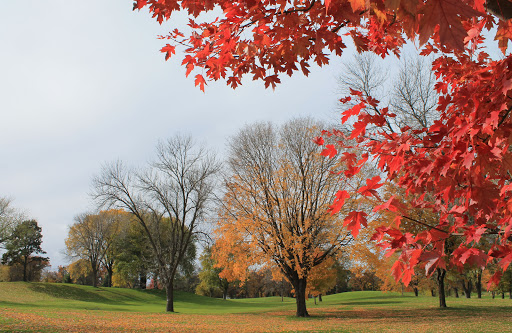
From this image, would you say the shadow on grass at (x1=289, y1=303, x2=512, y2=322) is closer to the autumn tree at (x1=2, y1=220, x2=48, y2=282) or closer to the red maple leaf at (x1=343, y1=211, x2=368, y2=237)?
the red maple leaf at (x1=343, y1=211, x2=368, y2=237)

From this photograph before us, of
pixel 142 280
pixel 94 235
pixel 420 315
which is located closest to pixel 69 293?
pixel 94 235

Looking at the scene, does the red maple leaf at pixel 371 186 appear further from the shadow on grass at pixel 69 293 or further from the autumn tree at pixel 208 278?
the autumn tree at pixel 208 278

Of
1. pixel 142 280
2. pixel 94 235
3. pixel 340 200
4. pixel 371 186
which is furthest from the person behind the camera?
pixel 142 280

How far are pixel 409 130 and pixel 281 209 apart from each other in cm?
1525

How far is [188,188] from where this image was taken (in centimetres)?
2402

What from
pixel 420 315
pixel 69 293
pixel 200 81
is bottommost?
pixel 69 293

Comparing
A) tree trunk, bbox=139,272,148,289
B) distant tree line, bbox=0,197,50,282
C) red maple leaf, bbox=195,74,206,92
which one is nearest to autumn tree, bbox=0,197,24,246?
distant tree line, bbox=0,197,50,282

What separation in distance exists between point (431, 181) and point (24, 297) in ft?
118

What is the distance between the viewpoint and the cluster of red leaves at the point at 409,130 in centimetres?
194

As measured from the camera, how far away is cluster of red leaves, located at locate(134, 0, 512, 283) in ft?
6.35

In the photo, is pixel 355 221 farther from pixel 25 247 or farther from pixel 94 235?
pixel 25 247

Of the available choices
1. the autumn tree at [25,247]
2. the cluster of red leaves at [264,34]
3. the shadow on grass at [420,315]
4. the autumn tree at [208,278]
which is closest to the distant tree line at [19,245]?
the autumn tree at [25,247]

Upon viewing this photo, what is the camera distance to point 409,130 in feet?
8.93

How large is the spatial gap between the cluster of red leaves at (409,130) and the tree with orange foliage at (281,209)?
45.0 feet
